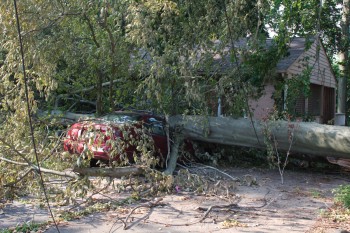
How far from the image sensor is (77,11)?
7883 mm

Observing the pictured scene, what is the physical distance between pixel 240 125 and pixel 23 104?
4.96m

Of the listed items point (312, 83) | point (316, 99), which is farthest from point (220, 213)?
point (316, 99)

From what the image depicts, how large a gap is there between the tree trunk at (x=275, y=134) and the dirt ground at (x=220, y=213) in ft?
2.93

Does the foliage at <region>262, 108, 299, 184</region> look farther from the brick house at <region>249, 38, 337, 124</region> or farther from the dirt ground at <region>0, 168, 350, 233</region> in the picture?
the brick house at <region>249, 38, 337, 124</region>

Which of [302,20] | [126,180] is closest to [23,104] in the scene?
[126,180]

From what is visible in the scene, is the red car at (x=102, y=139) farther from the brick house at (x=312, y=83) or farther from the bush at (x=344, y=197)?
the brick house at (x=312, y=83)

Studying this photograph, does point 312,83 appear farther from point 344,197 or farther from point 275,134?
point 344,197

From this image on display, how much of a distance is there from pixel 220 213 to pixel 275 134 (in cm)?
340

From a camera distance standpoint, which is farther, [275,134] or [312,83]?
[312,83]

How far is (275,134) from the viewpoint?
29.9 feet

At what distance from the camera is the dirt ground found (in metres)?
5.51

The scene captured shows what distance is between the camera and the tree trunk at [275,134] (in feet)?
28.1

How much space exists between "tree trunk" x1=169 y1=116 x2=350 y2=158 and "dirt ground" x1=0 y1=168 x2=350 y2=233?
0.89 m

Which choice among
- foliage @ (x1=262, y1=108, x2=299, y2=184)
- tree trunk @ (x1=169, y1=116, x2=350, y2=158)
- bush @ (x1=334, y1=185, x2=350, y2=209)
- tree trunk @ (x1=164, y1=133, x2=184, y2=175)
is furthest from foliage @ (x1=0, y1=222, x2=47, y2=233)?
foliage @ (x1=262, y1=108, x2=299, y2=184)
